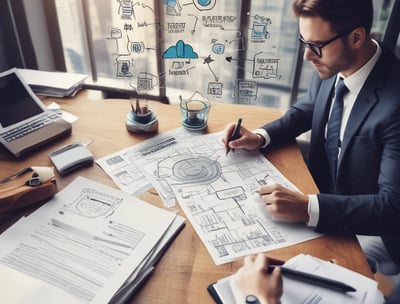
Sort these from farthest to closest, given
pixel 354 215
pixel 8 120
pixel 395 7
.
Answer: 1. pixel 395 7
2. pixel 8 120
3. pixel 354 215

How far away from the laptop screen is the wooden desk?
0.11 meters

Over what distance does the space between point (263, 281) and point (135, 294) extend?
248 millimetres

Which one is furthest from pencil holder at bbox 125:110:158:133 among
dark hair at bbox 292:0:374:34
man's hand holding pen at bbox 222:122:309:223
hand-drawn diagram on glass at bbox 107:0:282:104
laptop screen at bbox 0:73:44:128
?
dark hair at bbox 292:0:374:34

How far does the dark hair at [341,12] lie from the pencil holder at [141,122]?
58 centimetres

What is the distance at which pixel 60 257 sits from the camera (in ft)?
2.40

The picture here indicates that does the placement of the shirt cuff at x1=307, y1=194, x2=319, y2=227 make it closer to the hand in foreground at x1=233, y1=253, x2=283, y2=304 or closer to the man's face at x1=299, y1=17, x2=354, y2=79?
the hand in foreground at x1=233, y1=253, x2=283, y2=304

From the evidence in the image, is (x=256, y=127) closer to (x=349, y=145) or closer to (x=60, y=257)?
(x=349, y=145)

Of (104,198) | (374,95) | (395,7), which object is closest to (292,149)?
(374,95)

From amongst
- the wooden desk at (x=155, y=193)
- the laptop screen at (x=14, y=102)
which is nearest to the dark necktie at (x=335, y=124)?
the wooden desk at (x=155, y=193)

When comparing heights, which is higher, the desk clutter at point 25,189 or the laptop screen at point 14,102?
the laptop screen at point 14,102

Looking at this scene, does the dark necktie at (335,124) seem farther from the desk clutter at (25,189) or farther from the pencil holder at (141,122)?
the desk clutter at (25,189)

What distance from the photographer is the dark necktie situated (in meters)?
1.14

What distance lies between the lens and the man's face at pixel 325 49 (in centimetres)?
101

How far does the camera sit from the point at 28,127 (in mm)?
1155
